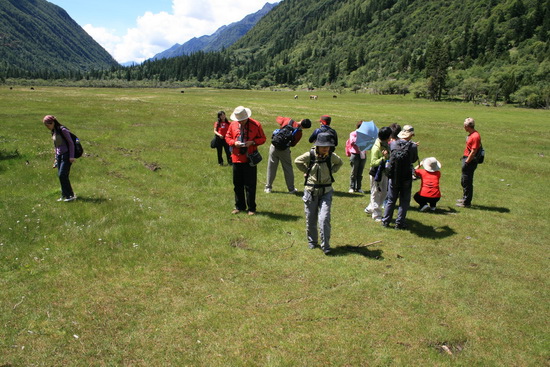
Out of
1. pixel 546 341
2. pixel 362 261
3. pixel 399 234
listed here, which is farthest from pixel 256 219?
pixel 546 341

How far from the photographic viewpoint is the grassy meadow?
5566 mm

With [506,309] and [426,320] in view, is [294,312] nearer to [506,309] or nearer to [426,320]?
[426,320]

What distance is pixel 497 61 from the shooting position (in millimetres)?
142875

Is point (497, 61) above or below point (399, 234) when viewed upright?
above

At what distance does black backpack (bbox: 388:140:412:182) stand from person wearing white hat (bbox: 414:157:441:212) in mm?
2646

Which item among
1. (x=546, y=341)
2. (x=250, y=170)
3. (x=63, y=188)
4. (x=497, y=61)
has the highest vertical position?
(x=497, y=61)

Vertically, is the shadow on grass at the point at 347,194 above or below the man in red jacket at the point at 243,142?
below

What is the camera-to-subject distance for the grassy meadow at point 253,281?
5566mm

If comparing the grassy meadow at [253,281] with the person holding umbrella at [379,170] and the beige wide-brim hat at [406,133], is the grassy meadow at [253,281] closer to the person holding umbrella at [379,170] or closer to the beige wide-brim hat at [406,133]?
the person holding umbrella at [379,170]

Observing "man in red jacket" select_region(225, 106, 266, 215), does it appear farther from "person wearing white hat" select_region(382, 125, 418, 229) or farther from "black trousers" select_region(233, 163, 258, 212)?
"person wearing white hat" select_region(382, 125, 418, 229)

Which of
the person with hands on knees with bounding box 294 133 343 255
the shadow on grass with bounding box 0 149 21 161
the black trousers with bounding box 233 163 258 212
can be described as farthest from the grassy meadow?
the shadow on grass with bounding box 0 149 21 161

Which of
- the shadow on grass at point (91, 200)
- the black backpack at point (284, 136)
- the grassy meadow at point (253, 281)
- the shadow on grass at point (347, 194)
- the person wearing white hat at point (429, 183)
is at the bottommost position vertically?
the grassy meadow at point (253, 281)

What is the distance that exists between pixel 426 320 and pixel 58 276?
8.06 meters

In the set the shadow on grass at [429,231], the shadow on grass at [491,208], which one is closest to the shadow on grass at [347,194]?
the shadow on grass at [429,231]
